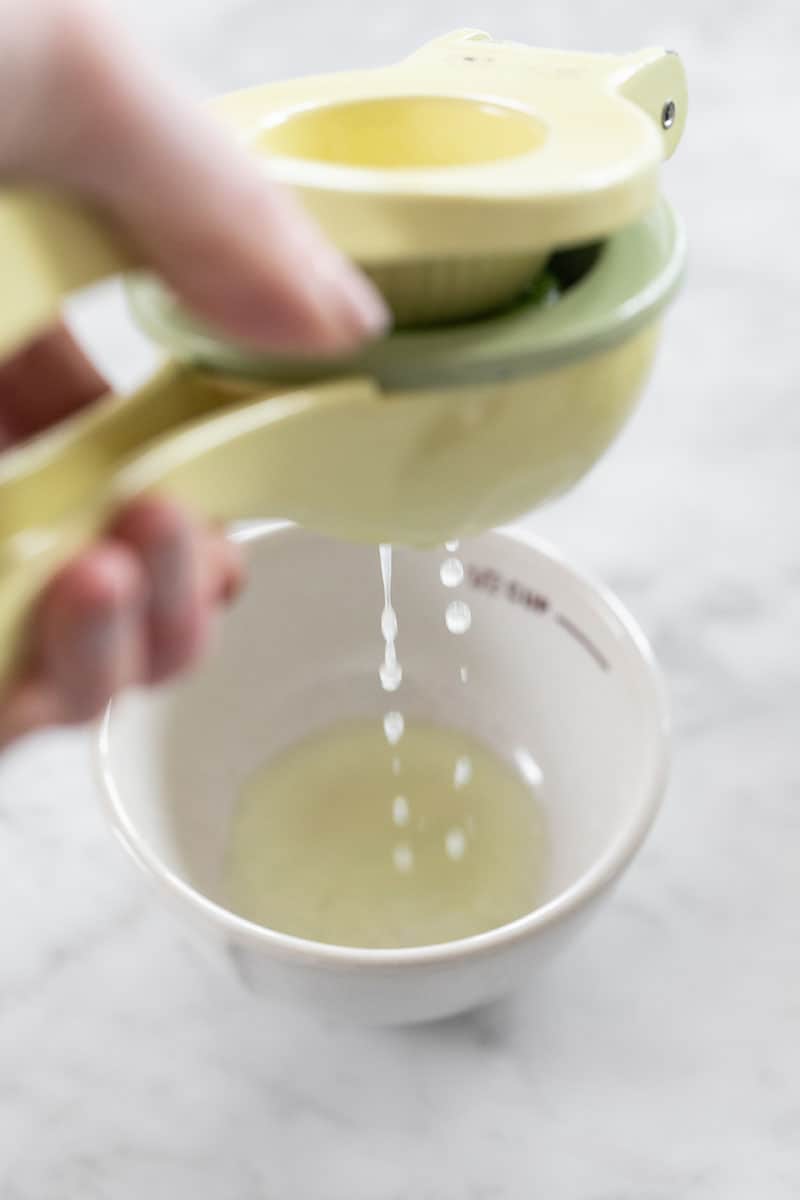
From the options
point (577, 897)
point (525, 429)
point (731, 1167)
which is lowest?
point (731, 1167)

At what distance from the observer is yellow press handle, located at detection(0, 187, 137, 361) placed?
368 millimetres

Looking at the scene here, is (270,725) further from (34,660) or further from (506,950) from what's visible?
(34,660)

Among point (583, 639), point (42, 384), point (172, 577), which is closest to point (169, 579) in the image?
point (172, 577)

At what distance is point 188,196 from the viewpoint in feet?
1.20

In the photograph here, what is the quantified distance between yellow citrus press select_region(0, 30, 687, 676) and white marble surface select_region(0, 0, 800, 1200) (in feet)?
0.89

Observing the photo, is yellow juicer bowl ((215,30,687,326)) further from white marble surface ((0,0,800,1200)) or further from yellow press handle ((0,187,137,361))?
white marble surface ((0,0,800,1200))

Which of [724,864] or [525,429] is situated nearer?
[525,429]

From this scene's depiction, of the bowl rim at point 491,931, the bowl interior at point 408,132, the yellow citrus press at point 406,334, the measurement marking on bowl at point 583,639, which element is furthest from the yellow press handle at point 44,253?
the measurement marking on bowl at point 583,639

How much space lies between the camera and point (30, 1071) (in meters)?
0.63

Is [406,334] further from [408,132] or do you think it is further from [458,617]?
[458,617]

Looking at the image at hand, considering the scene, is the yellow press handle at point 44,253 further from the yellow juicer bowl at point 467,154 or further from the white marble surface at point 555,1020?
the white marble surface at point 555,1020

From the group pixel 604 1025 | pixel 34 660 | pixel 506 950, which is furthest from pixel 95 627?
pixel 604 1025

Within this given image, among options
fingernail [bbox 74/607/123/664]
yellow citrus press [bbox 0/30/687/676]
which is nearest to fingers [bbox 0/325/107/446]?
yellow citrus press [bbox 0/30/687/676]

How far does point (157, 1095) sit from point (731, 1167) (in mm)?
251
